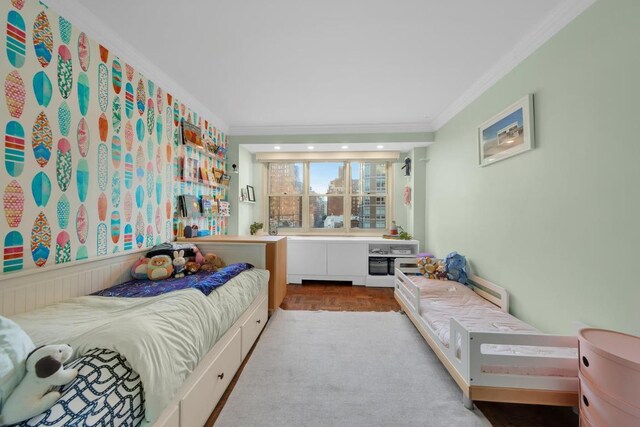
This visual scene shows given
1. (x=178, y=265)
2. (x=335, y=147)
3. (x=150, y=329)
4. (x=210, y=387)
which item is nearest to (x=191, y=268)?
(x=178, y=265)

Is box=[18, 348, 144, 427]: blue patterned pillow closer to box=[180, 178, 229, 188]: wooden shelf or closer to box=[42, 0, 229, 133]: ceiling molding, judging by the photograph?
box=[42, 0, 229, 133]: ceiling molding

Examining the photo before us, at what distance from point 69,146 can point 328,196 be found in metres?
3.61

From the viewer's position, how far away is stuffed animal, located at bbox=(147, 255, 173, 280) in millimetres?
2061

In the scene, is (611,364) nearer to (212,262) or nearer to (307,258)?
(212,262)

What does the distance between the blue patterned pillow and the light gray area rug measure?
760 millimetres

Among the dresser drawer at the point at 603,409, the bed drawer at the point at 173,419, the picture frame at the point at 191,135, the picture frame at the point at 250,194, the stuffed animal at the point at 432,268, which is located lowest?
the bed drawer at the point at 173,419

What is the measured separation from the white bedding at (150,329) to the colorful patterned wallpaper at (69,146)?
1.38 ft

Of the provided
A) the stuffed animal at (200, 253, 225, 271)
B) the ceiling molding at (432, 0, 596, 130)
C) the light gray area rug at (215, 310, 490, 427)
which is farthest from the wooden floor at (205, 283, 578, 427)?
the ceiling molding at (432, 0, 596, 130)

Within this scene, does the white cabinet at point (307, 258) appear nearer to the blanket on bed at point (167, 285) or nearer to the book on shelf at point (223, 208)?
the book on shelf at point (223, 208)

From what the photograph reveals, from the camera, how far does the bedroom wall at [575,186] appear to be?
4.28 ft

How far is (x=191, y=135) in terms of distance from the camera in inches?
112

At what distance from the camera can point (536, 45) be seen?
1862 millimetres

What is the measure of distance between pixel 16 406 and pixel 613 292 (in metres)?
2.50

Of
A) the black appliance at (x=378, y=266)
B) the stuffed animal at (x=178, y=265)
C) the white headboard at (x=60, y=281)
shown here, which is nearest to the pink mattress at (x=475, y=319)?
the black appliance at (x=378, y=266)
